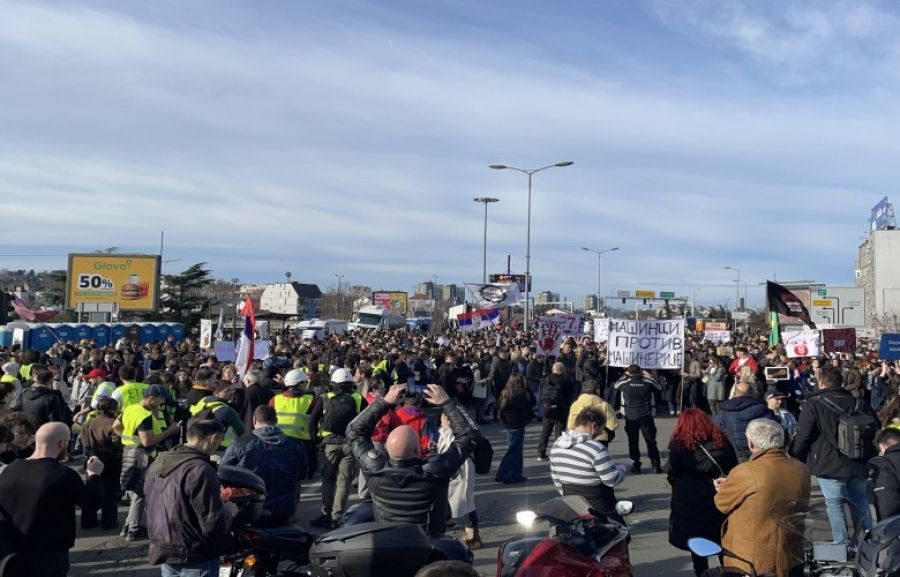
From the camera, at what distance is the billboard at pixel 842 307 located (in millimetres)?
67562

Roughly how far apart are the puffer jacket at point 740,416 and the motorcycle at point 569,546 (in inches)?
191

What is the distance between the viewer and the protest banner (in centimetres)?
2370

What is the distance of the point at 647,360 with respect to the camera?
53.5 feet

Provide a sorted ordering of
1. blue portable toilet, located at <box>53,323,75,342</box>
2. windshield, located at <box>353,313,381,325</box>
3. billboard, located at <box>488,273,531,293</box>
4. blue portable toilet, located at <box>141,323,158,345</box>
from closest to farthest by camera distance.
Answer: blue portable toilet, located at <box>53,323,75,342</box>
blue portable toilet, located at <box>141,323,158,345</box>
billboard, located at <box>488,273,531,293</box>
windshield, located at <box>353,313,381,325</box>

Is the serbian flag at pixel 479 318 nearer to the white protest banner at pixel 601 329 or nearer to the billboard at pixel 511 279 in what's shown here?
the white protest banner at pixel 601 329

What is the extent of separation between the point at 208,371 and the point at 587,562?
7.17m

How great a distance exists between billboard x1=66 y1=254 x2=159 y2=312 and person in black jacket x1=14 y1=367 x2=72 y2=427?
4204 centimetres

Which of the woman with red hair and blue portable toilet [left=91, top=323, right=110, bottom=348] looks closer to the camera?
the woman with red hair

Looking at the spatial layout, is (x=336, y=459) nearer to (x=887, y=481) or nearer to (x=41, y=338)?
(x=887, y=481)

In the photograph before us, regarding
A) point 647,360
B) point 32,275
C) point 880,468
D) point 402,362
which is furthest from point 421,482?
point 32,275

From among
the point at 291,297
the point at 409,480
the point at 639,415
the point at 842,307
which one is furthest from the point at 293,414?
the point at 291,297

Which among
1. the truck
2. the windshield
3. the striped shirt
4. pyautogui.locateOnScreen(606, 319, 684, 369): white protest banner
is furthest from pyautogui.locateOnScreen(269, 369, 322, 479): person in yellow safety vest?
the windshield

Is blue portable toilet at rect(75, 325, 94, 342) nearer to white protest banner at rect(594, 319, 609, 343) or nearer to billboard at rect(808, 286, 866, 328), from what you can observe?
white protest banner at rect(594, 319, 609, 343)

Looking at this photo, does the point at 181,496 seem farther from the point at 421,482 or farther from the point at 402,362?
the point at 402,362
